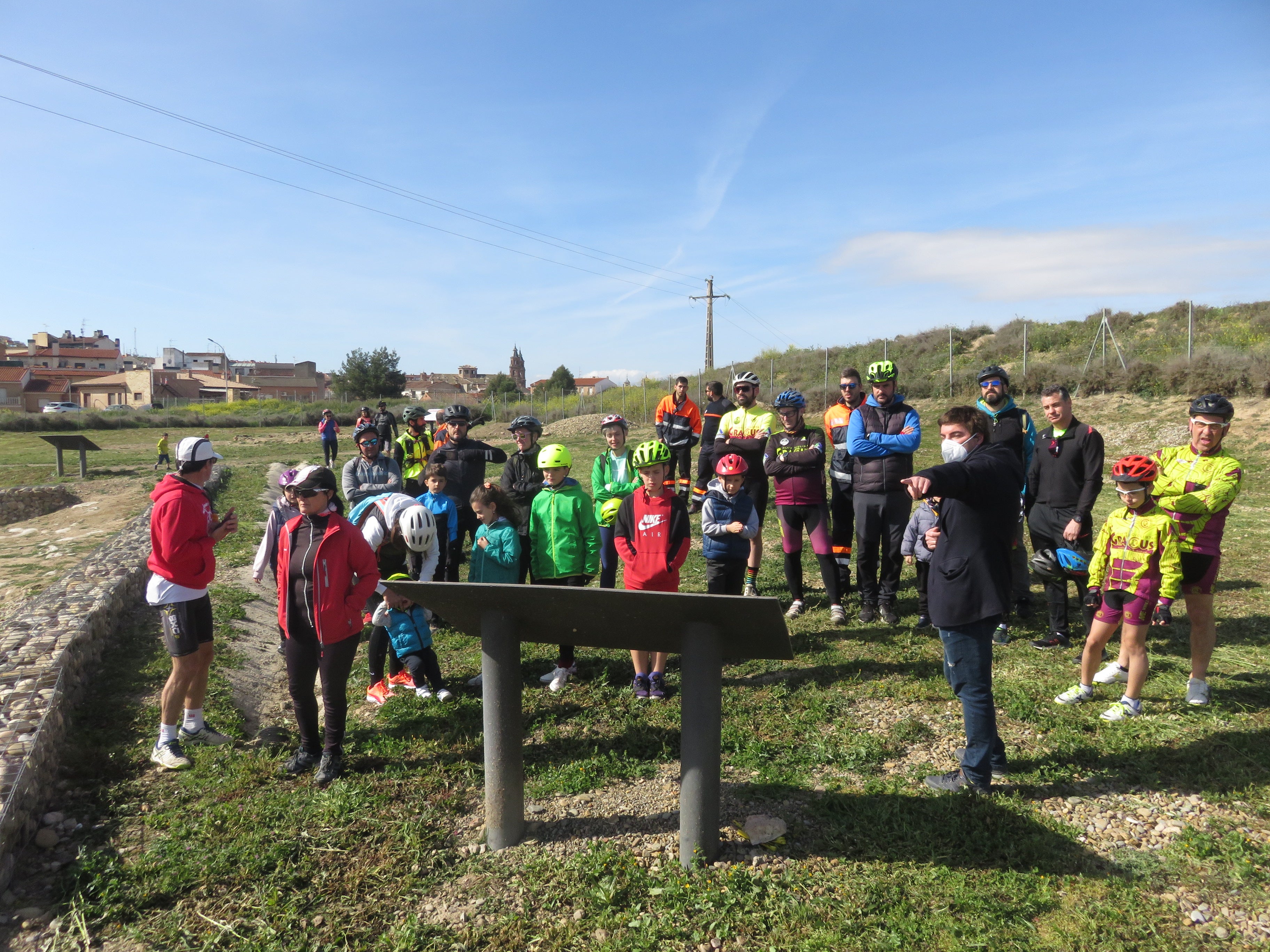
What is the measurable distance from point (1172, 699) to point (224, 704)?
670 cm

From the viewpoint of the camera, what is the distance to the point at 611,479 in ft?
22.9

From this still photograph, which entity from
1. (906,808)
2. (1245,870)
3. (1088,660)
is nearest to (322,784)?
(906,808)

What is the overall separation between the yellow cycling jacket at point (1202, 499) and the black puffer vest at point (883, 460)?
6.30 feet

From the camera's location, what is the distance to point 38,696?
15.2 ft

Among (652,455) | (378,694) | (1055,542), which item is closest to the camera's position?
(652,455)

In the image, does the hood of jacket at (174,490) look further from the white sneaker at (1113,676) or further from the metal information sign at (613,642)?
the white sneaker at (1113,676)

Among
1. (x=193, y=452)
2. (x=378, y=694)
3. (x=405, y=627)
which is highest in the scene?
(x=193, y=452)

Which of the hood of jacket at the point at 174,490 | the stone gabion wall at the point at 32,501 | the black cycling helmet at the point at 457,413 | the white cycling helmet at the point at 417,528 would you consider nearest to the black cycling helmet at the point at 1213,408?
the white cycling helmet at the point at 417,528

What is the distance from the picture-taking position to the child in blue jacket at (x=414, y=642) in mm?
5465

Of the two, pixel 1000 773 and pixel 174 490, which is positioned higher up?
pixel 174 490

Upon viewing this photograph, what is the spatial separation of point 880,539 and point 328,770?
197 inches

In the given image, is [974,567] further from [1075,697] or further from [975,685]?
[1075,697]

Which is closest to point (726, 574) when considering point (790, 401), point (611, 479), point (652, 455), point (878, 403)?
point (652, 455)

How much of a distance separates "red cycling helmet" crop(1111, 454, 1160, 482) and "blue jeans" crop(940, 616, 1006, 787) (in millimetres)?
1666
